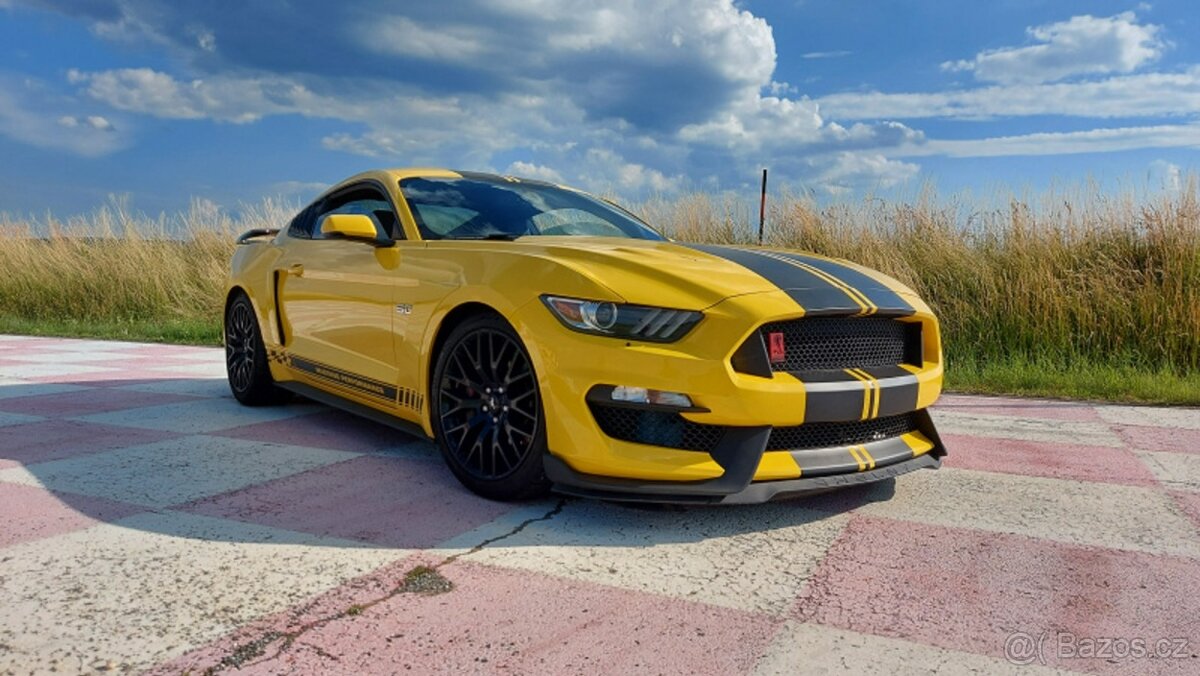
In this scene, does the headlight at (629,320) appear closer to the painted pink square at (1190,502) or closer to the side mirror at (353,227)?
the side mirror at (353,227)

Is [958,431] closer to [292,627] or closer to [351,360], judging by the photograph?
[351,360]

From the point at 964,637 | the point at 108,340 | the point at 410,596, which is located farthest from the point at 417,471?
the point at 108,340

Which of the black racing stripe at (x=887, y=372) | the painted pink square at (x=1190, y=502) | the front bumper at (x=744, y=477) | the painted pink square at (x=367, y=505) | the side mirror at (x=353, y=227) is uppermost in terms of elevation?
the side mirror at (x=353, y=227)

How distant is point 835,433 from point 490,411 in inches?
49.6

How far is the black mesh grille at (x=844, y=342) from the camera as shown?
9.57 feet

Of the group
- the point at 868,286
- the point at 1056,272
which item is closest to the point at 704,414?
the point at 868,286

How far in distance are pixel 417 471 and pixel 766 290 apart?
1710mm

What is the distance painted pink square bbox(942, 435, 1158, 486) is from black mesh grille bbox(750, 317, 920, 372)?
3.00ft

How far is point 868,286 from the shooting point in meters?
3.34

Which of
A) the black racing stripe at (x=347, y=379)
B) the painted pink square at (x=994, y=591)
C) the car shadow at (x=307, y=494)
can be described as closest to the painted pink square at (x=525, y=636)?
the painted pink square at (x=994, y=591)

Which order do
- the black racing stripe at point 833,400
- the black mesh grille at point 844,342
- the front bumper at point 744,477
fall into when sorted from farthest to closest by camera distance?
the black mesh grille at point 844,342 → the black racing stripe at point 833,400 → the front bumper at point 744,477

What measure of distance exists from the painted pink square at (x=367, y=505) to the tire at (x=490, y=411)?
0.40ft

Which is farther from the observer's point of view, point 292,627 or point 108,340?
point 108,340

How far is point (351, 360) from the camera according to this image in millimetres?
4094
